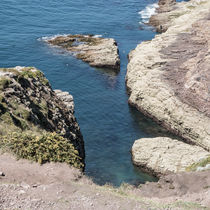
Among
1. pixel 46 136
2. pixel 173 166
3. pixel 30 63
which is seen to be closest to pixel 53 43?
pixel 30 63

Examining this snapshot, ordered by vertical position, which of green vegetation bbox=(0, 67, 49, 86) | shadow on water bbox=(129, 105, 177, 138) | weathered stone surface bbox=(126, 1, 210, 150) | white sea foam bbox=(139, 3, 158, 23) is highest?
white sea foam bbox=(139, 3, 158, 23)

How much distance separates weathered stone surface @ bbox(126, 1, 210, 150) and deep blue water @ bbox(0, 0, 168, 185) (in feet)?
9.39

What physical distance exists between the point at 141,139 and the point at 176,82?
1446cm

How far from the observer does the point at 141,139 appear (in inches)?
1879

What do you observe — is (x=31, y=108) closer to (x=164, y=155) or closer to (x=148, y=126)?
(x=164, y=155)

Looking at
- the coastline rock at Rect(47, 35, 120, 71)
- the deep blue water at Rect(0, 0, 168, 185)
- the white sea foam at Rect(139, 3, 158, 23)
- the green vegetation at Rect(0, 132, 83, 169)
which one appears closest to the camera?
the green vegetation at Rect(0, 132, 83, 169)

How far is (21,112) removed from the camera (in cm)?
3444

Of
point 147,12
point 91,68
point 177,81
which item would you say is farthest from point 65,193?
point 147,12

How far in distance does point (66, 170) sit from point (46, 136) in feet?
12.4

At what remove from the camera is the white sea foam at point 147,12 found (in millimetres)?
102762

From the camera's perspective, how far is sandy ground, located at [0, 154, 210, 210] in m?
23.1

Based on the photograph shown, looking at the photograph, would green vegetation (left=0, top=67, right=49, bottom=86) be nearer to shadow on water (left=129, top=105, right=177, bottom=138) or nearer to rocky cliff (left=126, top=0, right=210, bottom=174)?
rocky cliff (left=126, top=0, right=210, bottom=174)

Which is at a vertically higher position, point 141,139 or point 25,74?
point 25,74

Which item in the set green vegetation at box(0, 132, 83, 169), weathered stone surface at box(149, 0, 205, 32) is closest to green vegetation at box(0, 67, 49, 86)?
green vegetation at box(0, 132, 83, 169)
